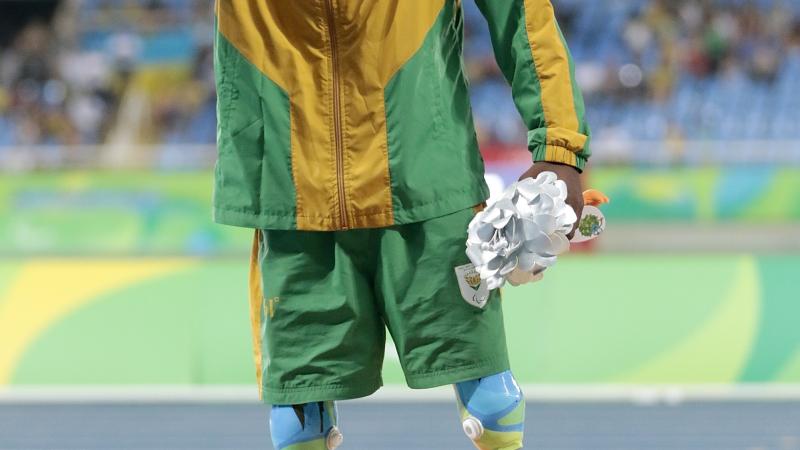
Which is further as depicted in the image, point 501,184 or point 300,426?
point 501,184

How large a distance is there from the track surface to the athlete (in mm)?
2530

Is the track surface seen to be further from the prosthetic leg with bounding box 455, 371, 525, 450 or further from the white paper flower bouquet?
the white paper flower bouquet

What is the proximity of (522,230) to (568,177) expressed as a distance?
159 millimetres

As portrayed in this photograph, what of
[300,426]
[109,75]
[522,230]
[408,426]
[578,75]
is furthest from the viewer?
[109,75]

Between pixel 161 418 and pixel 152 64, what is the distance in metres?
10.2

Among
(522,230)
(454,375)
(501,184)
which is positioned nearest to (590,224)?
(522,230)

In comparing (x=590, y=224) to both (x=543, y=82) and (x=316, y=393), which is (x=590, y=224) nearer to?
(x=543, y=82)

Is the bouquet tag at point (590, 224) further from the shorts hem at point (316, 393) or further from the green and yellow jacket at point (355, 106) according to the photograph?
the shorts hem at point (316, 393)

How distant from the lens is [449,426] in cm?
559

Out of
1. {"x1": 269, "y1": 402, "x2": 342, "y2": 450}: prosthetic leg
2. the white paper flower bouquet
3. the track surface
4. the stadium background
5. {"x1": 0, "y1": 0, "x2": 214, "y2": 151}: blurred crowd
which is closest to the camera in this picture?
the white paper flower bouquet

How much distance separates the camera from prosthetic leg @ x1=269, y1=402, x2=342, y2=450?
2549 mm

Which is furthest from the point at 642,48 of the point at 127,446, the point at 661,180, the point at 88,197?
the point at 127,446

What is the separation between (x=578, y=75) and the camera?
13953 mm

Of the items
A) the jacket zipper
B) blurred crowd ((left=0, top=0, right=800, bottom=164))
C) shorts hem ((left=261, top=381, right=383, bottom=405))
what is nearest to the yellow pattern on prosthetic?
shorts hem ((left=261, top=381, right=383, bottom=405))
